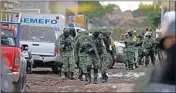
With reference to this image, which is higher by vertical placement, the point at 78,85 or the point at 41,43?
the point at 41,43

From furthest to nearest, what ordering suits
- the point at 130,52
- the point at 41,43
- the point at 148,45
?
the point at 130,52
the point at 148,45
the point at 41,43

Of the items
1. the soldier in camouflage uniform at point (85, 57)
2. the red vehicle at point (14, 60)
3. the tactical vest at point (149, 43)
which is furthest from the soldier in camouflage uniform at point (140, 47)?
the red vehicle at point (14, 60)

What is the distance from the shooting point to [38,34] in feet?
59.8

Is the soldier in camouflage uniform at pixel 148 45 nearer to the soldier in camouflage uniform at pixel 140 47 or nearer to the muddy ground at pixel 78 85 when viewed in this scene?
the soldier in camouflage uniform at pixel 140 47

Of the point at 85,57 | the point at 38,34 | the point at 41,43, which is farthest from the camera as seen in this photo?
the point at 38,34

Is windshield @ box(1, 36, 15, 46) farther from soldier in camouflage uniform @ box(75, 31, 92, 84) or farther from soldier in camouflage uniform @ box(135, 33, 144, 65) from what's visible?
soldier in camouflage uniform @ box(135, 33, 144, 65)

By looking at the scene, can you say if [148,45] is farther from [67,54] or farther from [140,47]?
[67,54]

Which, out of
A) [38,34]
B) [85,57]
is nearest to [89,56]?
[85,57]

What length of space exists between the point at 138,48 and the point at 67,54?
5.32 m

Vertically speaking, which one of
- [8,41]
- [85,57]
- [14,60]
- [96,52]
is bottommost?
[85,57]

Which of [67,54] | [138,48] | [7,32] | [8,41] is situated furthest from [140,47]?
[8,41]

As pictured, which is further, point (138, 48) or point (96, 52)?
point (138, 48)

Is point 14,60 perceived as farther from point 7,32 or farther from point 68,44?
point 68,44

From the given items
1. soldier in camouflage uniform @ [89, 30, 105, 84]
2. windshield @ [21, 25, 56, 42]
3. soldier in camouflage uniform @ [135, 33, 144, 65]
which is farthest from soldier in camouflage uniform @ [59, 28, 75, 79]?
soldier in camouflage uniform @ [135, 33, 144, 65]
